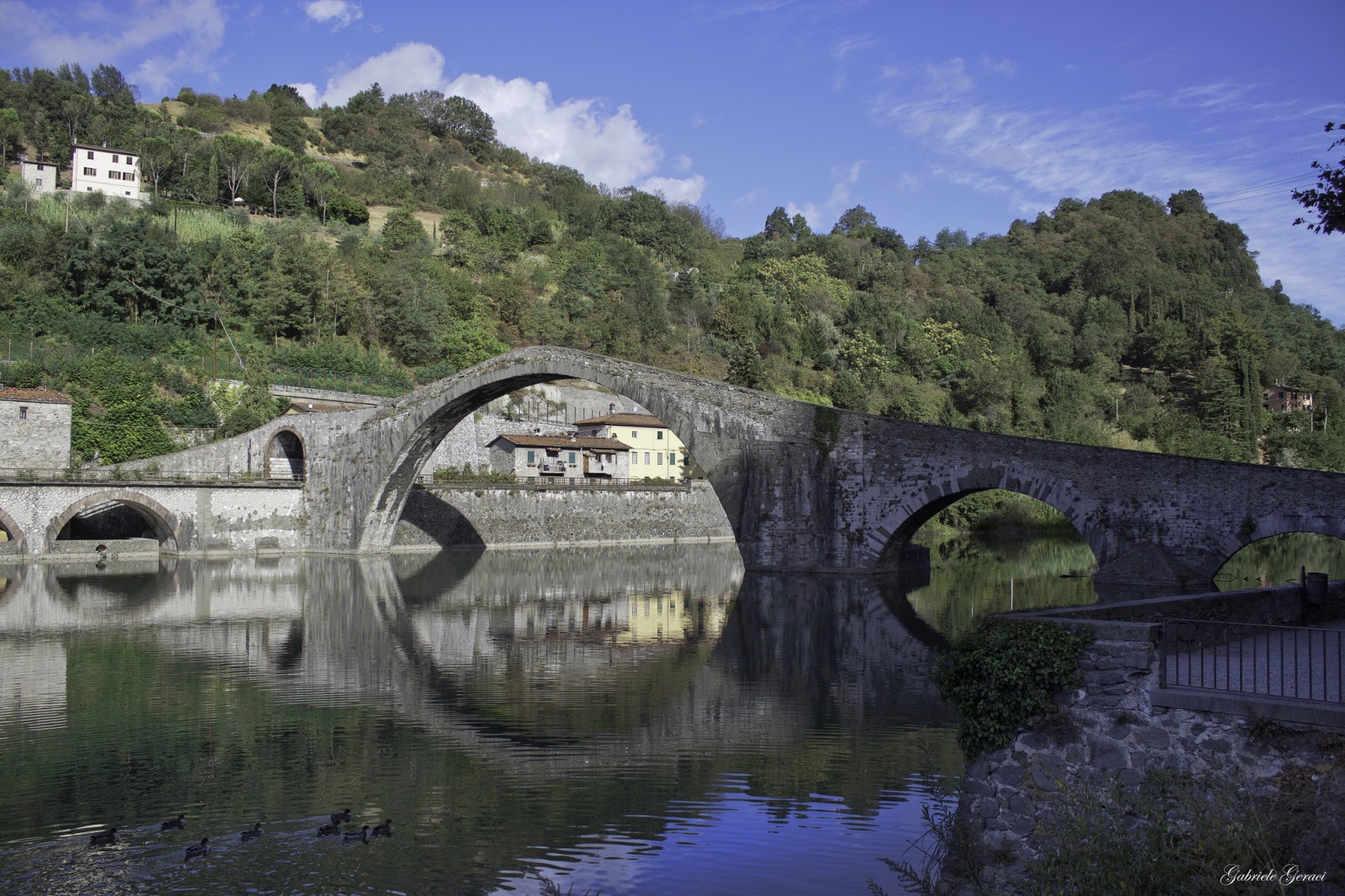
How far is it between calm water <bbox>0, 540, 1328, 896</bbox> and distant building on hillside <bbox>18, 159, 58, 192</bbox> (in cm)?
5224

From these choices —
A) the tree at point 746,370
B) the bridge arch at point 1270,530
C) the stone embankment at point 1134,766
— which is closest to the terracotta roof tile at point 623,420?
the tree at point 746,370

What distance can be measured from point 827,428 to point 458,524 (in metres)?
16.7

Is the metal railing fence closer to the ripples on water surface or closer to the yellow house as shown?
the ripples on water surface

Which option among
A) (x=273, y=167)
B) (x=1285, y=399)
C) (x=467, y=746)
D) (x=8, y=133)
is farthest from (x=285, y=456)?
(x=1285, y=399)

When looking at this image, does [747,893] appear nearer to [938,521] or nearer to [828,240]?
[938,521]

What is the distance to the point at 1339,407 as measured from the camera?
2717 inches

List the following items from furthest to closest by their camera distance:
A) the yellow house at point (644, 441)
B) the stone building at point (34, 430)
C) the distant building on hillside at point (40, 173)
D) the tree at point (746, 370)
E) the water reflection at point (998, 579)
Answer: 1. the distant building on hillside at point (40, 173)
2. the tree at point (746, 370)
3. the yellow house at point (644, 441)
4. the stone building at point (34, 430)
5. the water reflection at point (998, 579)

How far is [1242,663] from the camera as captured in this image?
7.98 meters

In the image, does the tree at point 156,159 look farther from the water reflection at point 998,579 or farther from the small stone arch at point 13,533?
the water reflection at point 998,579

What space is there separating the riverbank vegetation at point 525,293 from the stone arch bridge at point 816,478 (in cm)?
780

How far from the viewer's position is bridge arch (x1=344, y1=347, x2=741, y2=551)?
29531 millimetres

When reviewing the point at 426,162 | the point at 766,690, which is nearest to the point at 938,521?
the point at 766,690

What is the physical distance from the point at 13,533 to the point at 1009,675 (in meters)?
32.7

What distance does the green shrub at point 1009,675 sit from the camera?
24.4 feet
